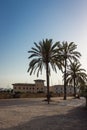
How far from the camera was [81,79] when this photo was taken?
187ft

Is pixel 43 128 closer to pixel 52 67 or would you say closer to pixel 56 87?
pixel 52 67

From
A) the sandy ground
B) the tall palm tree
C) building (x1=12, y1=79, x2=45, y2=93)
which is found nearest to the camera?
the sandy ground

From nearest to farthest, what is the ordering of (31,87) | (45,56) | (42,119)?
(42,119), (45,56), (31,87)

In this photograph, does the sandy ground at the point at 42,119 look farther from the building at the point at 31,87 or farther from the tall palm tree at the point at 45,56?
the building at the point at 31,87

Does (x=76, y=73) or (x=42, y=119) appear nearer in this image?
(x=42, y=119)

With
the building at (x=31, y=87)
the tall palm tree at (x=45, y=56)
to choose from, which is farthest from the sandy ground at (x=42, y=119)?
the building at (x=31, y=87)

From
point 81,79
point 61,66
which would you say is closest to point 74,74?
point 81,79

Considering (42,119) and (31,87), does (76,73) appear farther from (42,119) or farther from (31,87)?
(31,87)

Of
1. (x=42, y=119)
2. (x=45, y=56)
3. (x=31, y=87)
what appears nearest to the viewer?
(x=42, y=119)

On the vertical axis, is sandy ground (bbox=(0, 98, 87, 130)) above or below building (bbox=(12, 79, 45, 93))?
below

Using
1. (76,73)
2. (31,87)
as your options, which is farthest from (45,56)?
(31,87)

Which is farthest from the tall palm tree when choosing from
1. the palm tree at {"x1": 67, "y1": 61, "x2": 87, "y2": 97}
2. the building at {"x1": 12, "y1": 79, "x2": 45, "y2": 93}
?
the building at {"x1": 12, "y1": 79, "x2": 45, "y2": 93}

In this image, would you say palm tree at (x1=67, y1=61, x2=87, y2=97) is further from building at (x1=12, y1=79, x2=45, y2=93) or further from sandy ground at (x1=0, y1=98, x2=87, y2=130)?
building at (x1=12, y1=79, x2=45, y2=93)

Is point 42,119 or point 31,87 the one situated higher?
point 31,87
